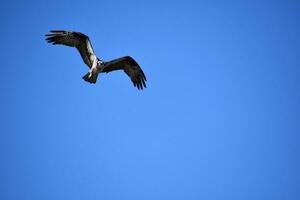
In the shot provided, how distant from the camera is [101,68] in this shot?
44.7 ft

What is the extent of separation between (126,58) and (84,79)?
6.95ft

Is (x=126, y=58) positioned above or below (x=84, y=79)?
above

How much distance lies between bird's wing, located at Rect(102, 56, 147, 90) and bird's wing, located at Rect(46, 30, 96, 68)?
2.60 ft

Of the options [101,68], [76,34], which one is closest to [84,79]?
[101,68]

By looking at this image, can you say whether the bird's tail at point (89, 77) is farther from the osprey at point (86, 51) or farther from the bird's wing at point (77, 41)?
the bird's wing at point (77, 41)

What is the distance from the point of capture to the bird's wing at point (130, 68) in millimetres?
14203

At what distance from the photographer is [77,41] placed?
1400 cm

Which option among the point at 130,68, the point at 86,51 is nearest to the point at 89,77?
the point at 86,51

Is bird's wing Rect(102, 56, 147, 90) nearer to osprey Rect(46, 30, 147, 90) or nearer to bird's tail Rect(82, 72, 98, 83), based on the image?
osprey Rect(46, 30, 147, 90)

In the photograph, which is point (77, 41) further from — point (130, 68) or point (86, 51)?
point (130, 68)

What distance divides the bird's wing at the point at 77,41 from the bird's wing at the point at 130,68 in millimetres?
793

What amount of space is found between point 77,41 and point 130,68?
2513 millimetres

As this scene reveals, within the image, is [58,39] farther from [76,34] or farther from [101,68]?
[101,68]

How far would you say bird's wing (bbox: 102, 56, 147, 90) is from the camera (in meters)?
14.2
